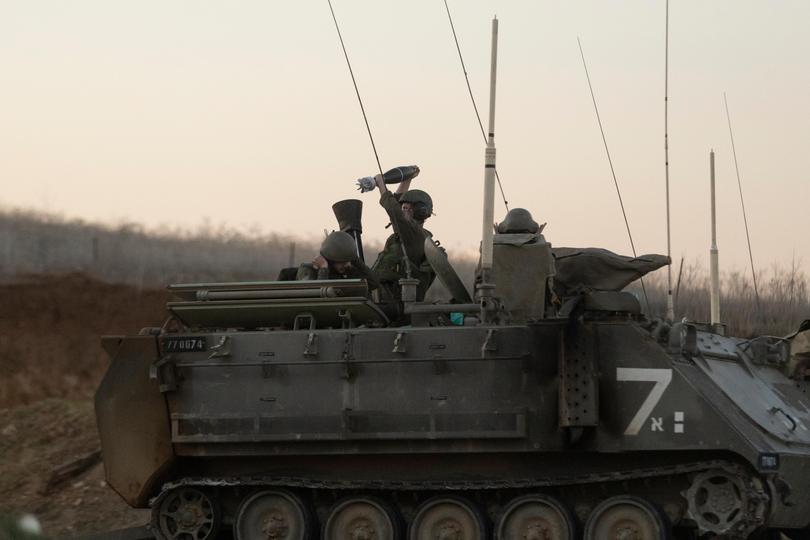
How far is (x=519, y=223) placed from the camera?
15539 mm

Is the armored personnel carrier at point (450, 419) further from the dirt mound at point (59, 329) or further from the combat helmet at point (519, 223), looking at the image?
the dirt mound at point (59, 329)

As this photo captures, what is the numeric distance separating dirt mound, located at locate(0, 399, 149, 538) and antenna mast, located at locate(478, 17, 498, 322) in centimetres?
627

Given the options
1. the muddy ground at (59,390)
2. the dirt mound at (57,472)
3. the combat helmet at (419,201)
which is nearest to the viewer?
the combat helmet at (419,201)

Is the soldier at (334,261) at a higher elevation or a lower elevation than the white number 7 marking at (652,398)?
higher

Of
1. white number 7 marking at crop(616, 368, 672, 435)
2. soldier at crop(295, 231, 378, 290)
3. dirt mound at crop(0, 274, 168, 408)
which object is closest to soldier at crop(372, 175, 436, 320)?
soldier at crop(295, 231, 378, 290)

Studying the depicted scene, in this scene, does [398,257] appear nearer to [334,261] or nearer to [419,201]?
[419,201]

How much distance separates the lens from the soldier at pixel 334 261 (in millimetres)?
15930

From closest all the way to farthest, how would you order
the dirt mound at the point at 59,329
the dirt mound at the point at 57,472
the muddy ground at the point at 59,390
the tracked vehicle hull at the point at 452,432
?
the tracked vehicle hull at the point at 452,432 < the dirt mound at the point at 57,472 < the muddy ground at the point at 59,390 < the dirt mound at the point at 59,329

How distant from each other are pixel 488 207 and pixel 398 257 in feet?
8.86

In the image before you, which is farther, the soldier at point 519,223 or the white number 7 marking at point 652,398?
the soldier at point 519,223

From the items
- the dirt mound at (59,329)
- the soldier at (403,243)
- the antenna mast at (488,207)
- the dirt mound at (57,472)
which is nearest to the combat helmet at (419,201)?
the soldier at (403,243)

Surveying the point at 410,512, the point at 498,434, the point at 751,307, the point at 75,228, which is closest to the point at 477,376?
the point at 498,434

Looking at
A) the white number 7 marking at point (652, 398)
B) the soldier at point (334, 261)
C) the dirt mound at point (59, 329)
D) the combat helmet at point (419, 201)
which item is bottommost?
the white number 7 marking at point (652, 398)

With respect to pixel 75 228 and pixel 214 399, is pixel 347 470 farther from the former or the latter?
pixel 75 228
